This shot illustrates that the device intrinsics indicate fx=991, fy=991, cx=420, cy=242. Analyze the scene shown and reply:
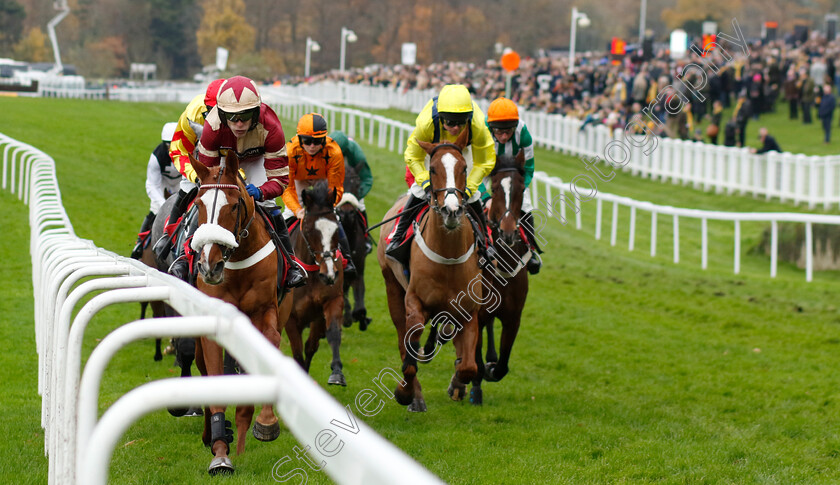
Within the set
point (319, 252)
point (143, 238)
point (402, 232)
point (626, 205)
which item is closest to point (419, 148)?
point (402, 232)

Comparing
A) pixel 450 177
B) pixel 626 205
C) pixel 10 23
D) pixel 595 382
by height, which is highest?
pixel 10 23

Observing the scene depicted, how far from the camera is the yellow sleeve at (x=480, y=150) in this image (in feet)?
21.2

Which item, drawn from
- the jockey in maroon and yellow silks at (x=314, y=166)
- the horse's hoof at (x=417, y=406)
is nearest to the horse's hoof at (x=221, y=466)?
the horse's hoof at (x=417, y=406)

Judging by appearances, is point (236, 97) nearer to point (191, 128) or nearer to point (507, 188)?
point (191, 128)

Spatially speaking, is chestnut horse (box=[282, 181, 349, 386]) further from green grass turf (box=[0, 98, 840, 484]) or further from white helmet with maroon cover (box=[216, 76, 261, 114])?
white helmet with maroon cover (box=[216, 76, 261, 114])

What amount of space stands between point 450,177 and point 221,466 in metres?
2.08

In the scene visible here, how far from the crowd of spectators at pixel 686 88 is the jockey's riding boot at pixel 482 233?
1672 cm

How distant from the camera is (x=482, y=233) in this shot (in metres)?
6.64

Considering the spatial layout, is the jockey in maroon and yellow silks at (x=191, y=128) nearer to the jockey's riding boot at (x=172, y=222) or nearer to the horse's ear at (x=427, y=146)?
the jockey's riding boot at (x=172, y=222)

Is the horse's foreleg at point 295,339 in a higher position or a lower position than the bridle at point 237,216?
lower

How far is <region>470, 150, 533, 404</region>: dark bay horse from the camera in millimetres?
7047

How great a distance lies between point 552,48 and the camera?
218ft

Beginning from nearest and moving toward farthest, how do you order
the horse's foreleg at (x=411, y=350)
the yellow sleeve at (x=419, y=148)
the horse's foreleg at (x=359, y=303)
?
the horse's foreleg at (x=411, y=350) → the yellow sleeve at (x=419, y=148) → the horse's foreleg at (x=359, y=303)

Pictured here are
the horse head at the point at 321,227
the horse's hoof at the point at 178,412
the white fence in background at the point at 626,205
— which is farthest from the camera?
the white fence in background at the point at 626,205
